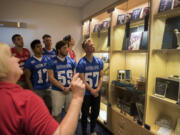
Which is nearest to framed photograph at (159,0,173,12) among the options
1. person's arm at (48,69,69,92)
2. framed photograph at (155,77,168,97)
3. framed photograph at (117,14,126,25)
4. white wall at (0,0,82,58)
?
framed photograph at (117,14,126,25)

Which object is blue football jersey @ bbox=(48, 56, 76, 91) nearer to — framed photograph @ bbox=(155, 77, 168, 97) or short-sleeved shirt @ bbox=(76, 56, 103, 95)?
short-sleeved shirt @ bbox=(76, 56, 103, 95)

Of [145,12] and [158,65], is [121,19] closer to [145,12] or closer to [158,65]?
[145,12]

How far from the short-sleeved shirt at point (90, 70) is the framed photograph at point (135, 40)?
1.83 ft

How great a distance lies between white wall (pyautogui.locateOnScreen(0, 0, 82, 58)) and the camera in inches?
124

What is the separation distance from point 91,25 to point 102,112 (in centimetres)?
194

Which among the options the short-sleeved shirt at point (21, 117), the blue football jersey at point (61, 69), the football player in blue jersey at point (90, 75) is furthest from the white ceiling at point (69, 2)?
the short-sleeved shirt at point (21, 117)

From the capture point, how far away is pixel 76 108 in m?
0.66

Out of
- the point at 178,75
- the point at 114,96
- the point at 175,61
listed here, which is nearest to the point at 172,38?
the point at 175,61

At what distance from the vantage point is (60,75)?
202cm

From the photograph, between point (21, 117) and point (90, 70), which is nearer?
point (21, 117)

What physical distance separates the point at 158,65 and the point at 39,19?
2.96 m

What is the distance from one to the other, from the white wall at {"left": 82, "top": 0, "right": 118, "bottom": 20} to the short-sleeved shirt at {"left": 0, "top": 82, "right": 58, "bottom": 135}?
2.38 metres

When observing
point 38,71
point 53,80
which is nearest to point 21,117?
point 53,80

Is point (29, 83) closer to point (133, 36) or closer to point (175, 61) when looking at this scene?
point (133, 36)
